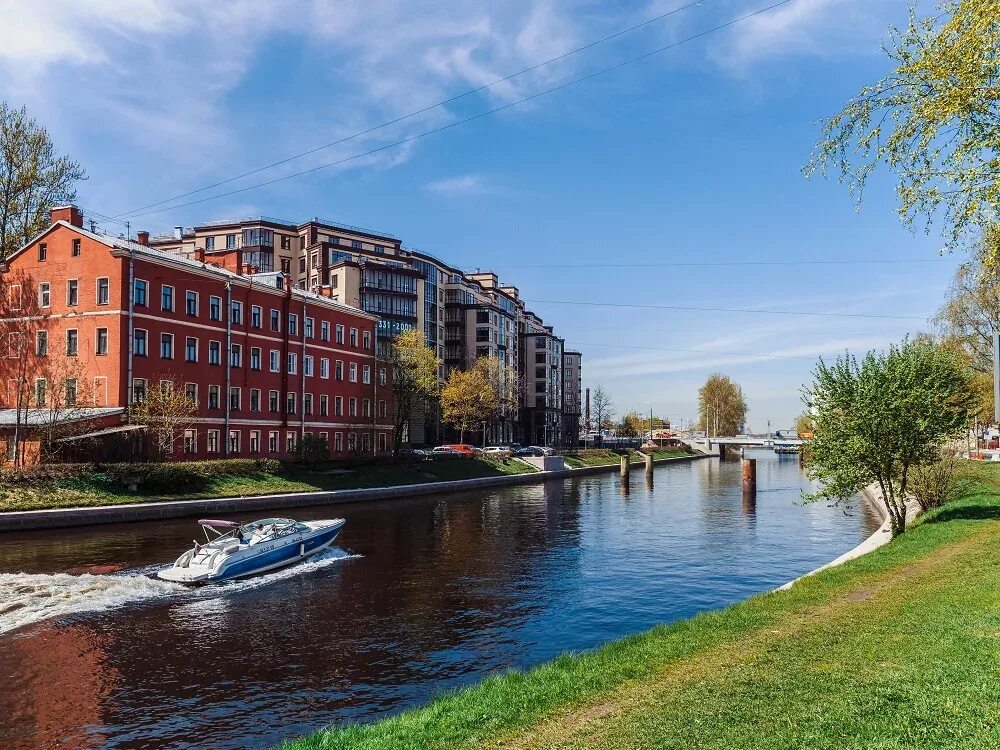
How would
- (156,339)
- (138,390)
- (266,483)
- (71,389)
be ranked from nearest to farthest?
(71,389)
(138,390)
(266,483)
(156,339)

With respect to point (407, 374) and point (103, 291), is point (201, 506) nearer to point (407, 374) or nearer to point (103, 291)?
point (103, 291)

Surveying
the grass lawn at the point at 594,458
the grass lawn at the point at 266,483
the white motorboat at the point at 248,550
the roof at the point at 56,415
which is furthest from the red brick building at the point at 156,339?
the grass lawn at the point at 594,458

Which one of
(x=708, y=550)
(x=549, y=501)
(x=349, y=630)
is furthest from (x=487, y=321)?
(x=349, y=630)

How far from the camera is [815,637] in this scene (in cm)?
1344

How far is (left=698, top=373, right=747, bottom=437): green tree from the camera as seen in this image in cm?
18250

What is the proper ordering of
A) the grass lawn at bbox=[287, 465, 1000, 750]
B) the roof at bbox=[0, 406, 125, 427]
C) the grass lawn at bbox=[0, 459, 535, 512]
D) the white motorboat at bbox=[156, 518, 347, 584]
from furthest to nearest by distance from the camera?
the roof at bbox=[0, 406, 125, 427] → the grass lawn at bbox=[0, 459, 535, 512] → the white motorboat at bbox=[156, 518, 347, 584] → the grass lawn at bbox=[287, 465, 1000, 750]

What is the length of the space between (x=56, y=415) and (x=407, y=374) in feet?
123

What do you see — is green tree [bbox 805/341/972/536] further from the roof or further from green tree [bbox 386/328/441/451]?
green tree [bbox 386/328/441/451]

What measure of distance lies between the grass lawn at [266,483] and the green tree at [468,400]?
15105 mm

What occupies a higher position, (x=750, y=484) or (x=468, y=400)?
(x=468, y=400)

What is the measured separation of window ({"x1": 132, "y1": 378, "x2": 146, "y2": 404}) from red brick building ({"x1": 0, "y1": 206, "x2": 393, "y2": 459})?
3.0 inches

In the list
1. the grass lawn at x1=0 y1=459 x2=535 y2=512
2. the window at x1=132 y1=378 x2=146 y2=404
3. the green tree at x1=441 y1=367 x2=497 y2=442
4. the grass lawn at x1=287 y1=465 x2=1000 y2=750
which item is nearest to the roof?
the window at x1=132 y1=378 x2=146 y2=404

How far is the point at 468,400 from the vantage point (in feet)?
311

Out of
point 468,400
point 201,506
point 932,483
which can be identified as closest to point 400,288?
point 468,400
